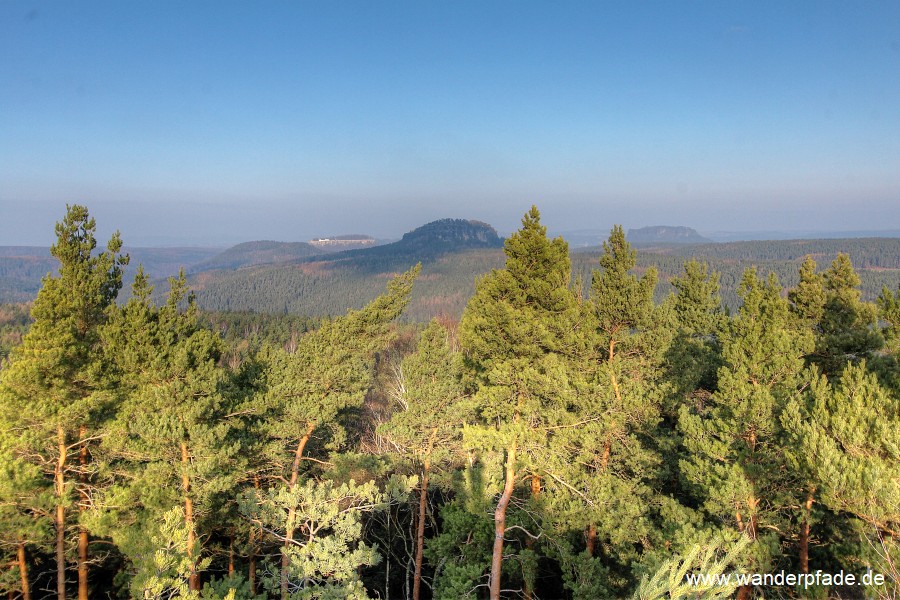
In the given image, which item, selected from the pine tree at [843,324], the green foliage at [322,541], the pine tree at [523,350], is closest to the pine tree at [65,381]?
the green foliage at [322,541]

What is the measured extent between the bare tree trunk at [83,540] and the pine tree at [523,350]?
1147cm

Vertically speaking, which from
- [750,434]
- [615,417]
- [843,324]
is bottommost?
[615,417]

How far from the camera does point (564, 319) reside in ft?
38.0

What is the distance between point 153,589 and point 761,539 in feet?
38.7

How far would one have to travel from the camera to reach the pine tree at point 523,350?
11297 mm

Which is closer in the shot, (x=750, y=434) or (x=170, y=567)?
(x=170, y=567)

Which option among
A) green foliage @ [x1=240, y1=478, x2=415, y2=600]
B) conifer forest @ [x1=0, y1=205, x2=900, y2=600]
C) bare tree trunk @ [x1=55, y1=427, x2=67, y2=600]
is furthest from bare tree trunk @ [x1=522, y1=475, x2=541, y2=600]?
bare tree trunk @ [x1=55, y1=427, x2=67, y2=600]

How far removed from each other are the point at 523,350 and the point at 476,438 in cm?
250

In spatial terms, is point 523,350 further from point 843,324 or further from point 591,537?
point 843,324

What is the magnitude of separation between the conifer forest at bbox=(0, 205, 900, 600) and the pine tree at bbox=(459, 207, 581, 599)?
0.06m

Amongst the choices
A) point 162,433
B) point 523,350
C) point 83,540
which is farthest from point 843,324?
point 83,540

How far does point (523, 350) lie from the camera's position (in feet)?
38.2

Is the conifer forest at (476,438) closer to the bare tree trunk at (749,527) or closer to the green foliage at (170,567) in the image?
the bare tree trunk at (749,527)

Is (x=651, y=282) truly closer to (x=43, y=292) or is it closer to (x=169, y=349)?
(x=169, y=349)
